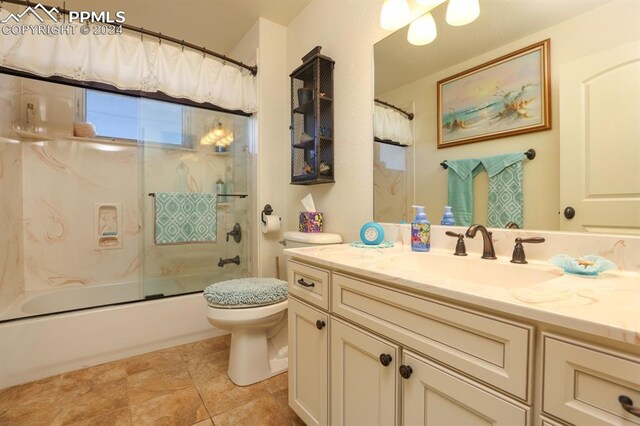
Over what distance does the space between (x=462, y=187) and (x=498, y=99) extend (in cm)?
37

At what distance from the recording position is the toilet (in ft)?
5.06

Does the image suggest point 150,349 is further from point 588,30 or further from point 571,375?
point 588,30

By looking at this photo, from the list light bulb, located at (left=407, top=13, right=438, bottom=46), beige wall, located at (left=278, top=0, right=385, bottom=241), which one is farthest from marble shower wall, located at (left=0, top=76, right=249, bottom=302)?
light bulb, located at (left=407, top=13, right=438, bottom=46)

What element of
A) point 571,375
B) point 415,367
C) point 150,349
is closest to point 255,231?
point 150,349

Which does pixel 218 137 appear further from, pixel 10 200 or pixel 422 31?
pixel 422 31

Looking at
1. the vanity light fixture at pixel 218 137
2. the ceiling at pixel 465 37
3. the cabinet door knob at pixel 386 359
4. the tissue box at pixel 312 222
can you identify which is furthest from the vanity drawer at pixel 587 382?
the vanity light fixture at pixel 218 137

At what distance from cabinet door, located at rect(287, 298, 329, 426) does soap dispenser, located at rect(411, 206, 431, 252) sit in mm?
515

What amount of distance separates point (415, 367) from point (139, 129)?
7.68ft

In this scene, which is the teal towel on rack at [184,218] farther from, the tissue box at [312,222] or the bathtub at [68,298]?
the tissue box at [312,222]

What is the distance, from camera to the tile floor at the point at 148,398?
1.32m

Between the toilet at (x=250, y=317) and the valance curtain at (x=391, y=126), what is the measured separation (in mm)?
675

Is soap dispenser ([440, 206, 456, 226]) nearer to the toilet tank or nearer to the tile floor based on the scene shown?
the toilet tank

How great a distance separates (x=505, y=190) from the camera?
3.61 feet

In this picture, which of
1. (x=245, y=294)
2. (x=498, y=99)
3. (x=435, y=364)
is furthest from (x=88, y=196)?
(x=498, y=99)
